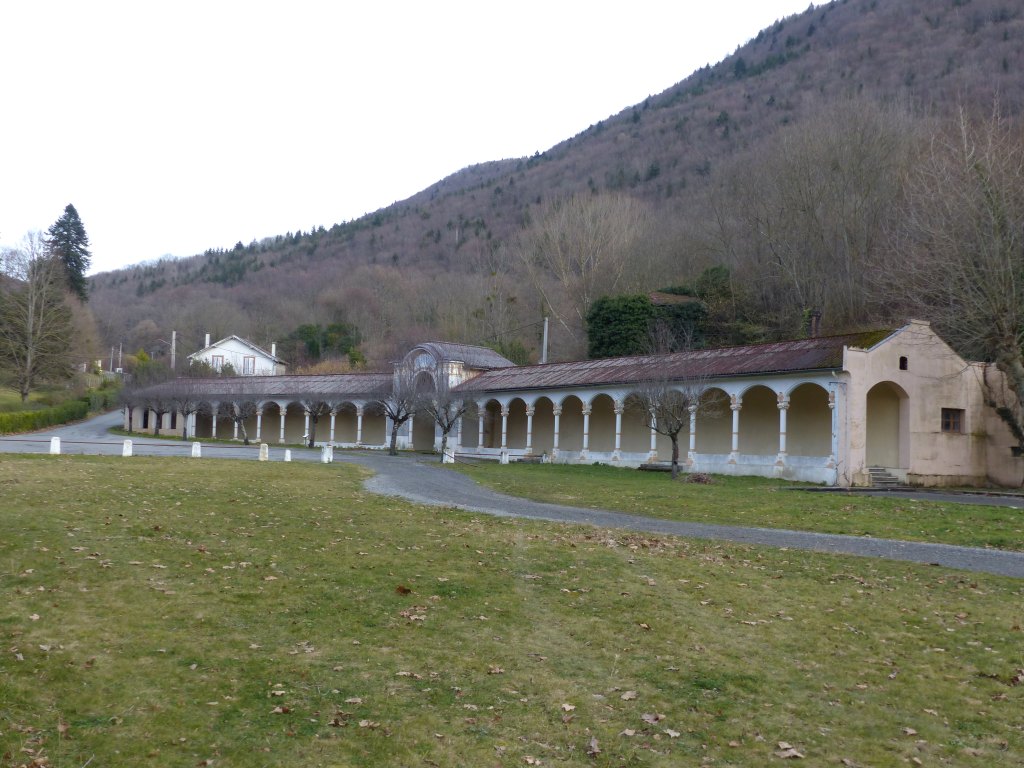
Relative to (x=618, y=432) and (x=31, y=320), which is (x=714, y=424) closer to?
(x=618, y=432)

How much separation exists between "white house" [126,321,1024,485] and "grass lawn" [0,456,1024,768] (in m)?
17.9

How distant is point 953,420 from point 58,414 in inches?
2209

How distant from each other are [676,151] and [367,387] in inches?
2367

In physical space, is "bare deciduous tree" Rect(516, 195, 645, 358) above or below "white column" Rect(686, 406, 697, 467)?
above

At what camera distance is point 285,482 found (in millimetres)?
21219

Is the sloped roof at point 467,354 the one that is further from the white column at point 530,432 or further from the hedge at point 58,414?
the hedge at point 58,414

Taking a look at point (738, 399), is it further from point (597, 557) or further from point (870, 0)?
point (870, 0)

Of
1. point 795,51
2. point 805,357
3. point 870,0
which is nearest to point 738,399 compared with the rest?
point 805,357

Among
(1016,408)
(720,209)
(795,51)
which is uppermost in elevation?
(795,51)

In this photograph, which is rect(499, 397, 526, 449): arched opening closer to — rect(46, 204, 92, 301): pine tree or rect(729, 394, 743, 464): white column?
rect(729, 394, 743, 464): white column

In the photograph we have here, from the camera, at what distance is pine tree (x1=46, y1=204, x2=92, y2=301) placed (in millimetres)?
81812

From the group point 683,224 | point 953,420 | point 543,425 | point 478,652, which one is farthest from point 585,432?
point 478,652

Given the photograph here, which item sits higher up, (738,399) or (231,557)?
(738,399)

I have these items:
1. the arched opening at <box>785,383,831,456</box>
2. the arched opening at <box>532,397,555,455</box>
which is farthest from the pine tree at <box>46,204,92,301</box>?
the arched opening at <box>785,383,831,456</box>
